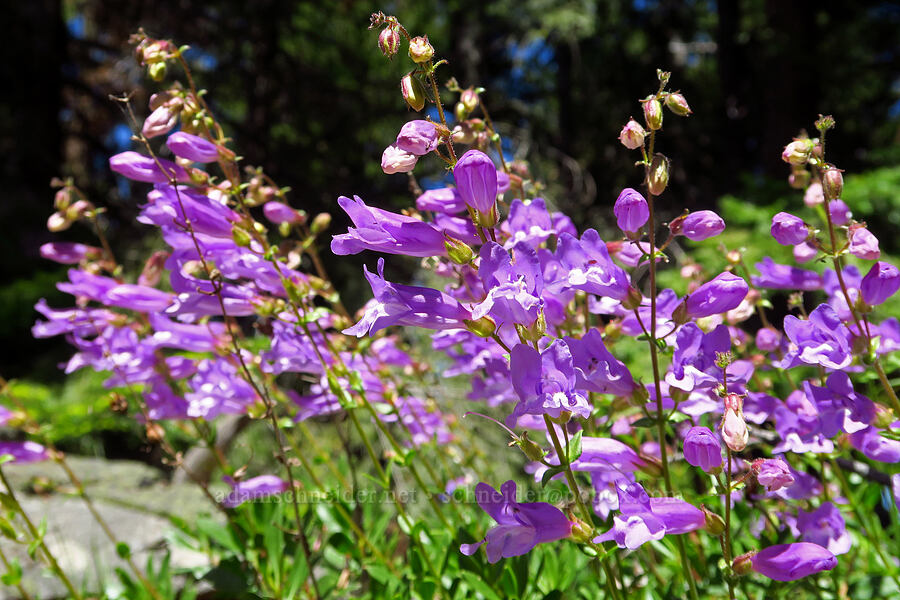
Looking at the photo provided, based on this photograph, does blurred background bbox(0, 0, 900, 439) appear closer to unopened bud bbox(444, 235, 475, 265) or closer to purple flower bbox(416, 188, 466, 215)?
purple flower bbox(416, 188, 466, 215)

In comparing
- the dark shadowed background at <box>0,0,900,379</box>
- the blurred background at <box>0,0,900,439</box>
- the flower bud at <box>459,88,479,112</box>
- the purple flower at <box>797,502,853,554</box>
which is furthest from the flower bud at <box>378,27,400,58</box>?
the dark shadowed background at <box>0,0,900,379</box>

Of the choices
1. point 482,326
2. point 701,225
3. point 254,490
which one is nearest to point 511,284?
point 482,326

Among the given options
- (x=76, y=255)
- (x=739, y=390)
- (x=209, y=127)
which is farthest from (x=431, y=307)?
(x=76, y=255)

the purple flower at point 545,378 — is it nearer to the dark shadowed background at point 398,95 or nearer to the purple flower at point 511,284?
the purple flower at point 511,284

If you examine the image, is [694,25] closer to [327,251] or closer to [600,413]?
[327,251]

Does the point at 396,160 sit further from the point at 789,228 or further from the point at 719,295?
the point at 789,228

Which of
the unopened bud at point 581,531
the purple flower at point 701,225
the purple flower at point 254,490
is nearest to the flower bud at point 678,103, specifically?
the purple flower at point 701,225

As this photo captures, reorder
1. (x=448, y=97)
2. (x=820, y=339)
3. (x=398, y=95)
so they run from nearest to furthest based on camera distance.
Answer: (x=820, y=339) → (x=448, y=97) → (x=398, y=95)
